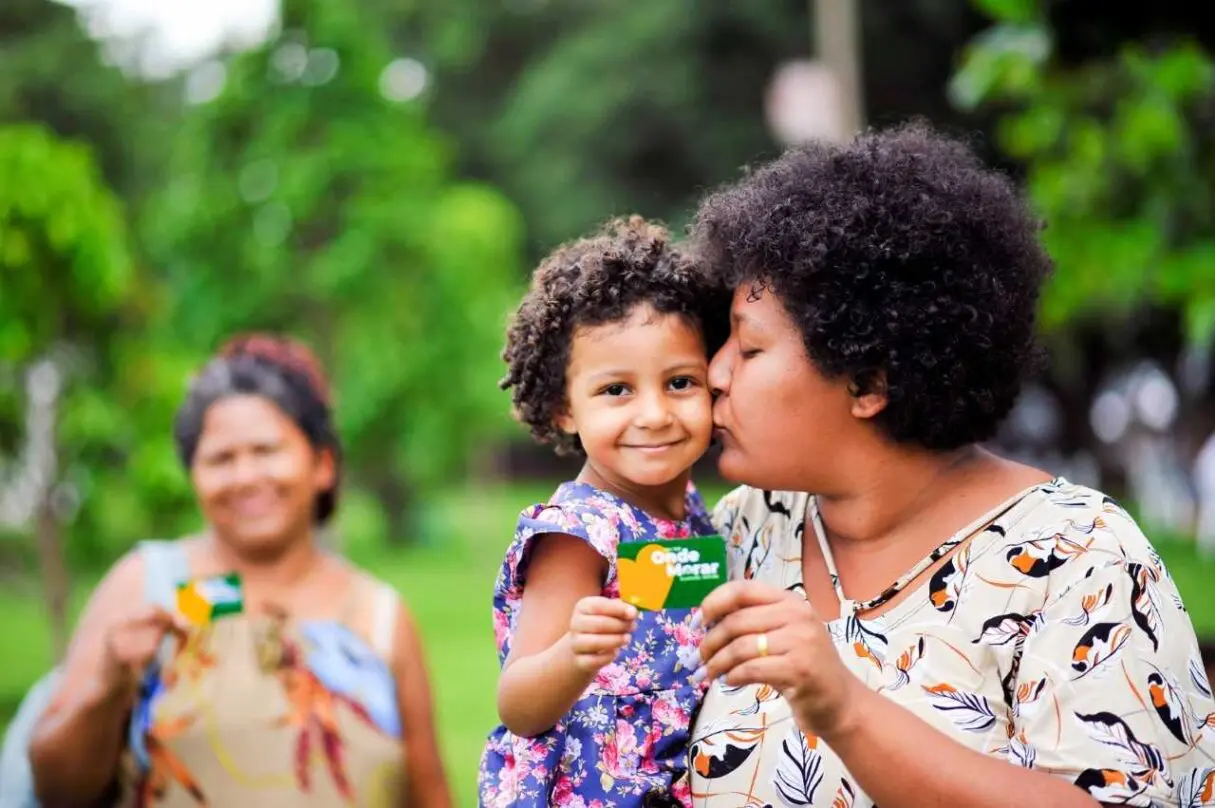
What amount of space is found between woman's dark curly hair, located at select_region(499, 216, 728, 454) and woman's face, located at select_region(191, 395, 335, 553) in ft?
4.00

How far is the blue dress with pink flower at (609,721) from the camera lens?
2332 mm

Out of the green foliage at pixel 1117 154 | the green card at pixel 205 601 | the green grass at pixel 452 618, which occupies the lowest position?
the green grass at pixel 452 618

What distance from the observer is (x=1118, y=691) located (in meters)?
1.94

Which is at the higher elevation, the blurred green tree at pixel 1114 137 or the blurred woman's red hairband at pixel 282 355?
the blurred green tree at pixel 1114 137

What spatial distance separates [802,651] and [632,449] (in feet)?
2.42

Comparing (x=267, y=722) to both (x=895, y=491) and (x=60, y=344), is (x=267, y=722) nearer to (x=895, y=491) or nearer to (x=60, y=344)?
(x=895, y=491)

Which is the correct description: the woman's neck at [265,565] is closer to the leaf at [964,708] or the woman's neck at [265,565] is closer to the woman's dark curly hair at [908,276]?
the woman's dark curly hair at [908,276]

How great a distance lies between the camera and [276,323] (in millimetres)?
16844

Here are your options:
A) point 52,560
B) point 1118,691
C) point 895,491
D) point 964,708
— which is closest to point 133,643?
point 895,491

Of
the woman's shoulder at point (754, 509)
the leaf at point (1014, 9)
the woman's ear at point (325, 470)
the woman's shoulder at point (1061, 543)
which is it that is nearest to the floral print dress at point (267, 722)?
the woman's ear at point (325, 470)

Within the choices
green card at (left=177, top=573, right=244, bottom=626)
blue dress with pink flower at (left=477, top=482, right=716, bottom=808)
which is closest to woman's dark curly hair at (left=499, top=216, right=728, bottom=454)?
blue dress with pink flower at (left=477, top=482, right=716, bottom=808)

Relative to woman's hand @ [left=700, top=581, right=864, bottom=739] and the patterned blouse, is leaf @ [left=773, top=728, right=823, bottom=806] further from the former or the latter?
woman's hand @ [left=700, top=581, right=864, bottom=739]

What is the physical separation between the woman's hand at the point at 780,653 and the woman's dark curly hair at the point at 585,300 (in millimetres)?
810

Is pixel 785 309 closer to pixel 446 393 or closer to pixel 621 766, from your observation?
pixel 621 766
